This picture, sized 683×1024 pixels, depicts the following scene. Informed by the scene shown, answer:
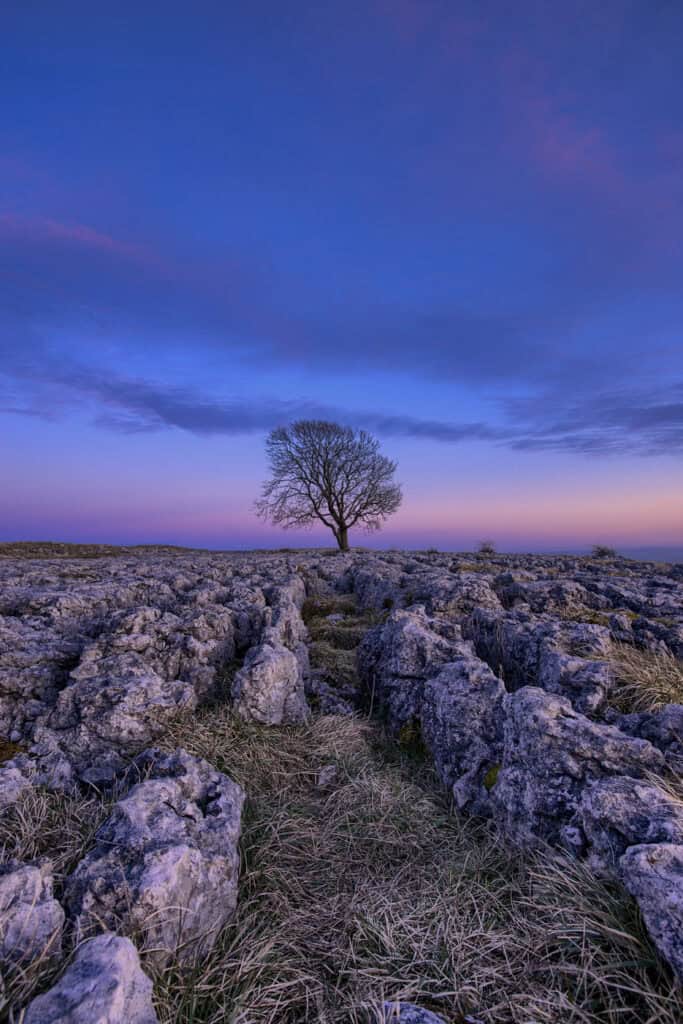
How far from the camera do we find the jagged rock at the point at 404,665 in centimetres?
609

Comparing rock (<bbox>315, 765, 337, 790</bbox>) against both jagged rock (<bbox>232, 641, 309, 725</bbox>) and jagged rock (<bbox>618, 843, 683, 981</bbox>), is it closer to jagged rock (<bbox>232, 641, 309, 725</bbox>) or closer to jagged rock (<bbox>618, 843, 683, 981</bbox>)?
jagged rock (<bbox>232, 641, 309, 725</bbox>)

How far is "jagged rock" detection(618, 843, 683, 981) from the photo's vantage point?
98.2 inches

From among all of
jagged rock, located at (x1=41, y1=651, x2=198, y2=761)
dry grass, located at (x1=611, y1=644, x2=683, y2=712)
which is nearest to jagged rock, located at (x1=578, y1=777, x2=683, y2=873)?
dry grass, located at (x1=611, y1=644, x2=683, y2=712)

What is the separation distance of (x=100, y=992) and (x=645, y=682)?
489 centimetres

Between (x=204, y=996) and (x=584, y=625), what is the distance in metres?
5.42

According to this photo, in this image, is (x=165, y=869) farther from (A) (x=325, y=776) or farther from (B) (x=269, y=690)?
(B) (x=269, y=690)

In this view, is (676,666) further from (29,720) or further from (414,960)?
(29,720)

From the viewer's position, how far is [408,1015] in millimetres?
2475

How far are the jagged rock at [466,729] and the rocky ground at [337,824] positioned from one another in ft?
0.08

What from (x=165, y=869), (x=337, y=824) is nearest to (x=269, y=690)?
(x=337, y=824)

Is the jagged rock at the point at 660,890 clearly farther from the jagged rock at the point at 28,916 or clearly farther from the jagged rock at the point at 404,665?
the jagged rock at the point at 404,665

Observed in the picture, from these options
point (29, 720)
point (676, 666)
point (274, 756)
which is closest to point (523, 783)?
point (274, 756)

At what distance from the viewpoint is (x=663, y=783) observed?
144 inches

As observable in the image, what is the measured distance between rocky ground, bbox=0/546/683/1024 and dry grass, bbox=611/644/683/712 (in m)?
0.03
